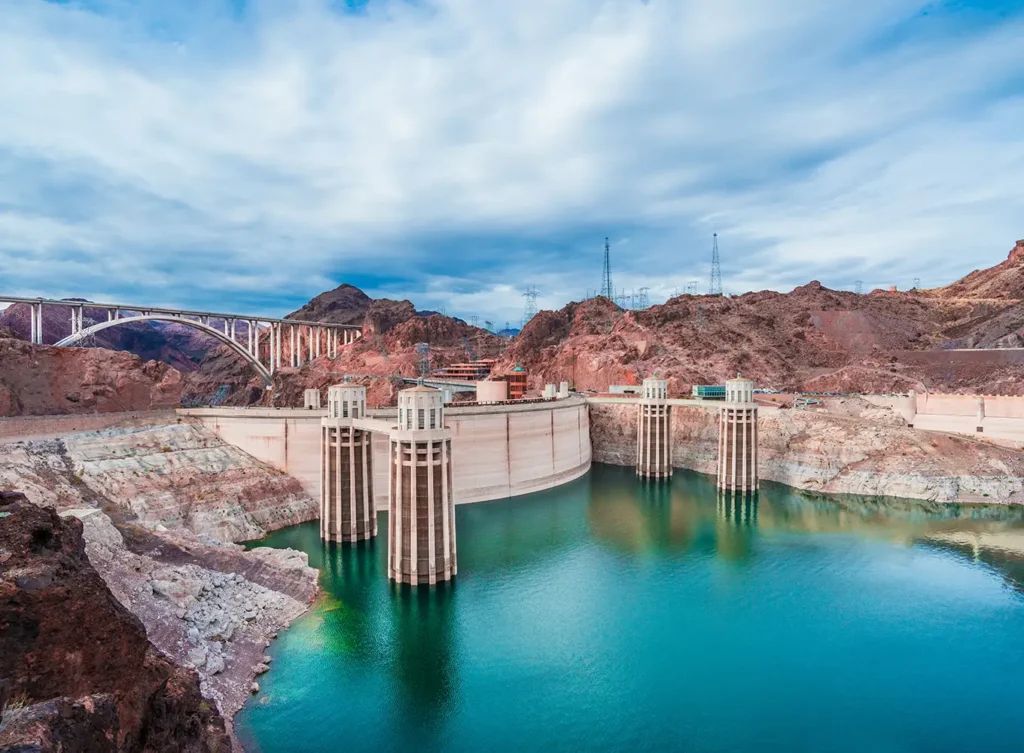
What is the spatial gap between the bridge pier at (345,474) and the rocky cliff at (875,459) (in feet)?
145

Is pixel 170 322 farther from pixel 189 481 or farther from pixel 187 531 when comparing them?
pixel 187 531

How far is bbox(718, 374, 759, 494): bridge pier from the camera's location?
59875mm

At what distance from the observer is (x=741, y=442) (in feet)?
198

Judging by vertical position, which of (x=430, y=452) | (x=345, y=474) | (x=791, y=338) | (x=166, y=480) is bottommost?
(x=166, y=480)

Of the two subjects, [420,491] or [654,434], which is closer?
[420,491]

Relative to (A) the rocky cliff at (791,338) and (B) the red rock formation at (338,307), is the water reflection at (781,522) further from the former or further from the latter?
(B) the red rock formation at (338,307)

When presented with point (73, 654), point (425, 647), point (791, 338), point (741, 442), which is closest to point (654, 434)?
point (741, 442)

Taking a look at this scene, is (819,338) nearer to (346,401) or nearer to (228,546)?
(346,401)

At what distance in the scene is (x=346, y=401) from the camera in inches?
1655

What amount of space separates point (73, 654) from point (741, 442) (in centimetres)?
5876

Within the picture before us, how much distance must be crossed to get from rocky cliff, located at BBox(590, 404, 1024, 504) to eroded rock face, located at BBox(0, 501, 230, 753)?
6029cm

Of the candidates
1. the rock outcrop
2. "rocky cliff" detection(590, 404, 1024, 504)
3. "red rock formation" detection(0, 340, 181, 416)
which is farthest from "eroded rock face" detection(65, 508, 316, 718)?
"rocky cliff" detection(590, 404, 1024, 504)

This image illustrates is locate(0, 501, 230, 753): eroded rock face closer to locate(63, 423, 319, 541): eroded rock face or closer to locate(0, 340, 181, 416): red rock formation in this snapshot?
locate(63, 423, 319, 541): eroded rock face

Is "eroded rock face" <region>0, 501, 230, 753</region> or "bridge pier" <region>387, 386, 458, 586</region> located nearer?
"eroded rock face" <region>0, 501, 230, 753</region>
